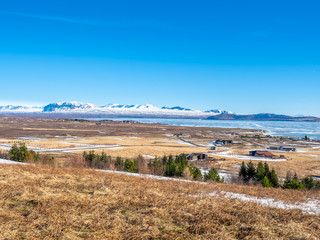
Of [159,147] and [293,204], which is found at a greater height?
[293,204]

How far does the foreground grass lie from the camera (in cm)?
589

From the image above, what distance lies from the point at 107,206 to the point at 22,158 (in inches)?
1260

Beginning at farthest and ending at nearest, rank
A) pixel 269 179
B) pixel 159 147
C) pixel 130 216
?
1. pixel 159 147
2. pixel 269 179
3. pixel 130 216

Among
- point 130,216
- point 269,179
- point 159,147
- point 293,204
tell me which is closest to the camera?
point 130,216

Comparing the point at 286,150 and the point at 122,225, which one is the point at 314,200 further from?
the point at 286,150

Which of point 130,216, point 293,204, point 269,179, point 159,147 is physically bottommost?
point 159,147

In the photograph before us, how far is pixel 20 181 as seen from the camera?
10.1 metres

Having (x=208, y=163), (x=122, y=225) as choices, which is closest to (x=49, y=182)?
(x=122, y=225)

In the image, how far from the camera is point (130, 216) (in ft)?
22.9

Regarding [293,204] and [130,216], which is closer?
[130,216]

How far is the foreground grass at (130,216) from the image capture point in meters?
5.89

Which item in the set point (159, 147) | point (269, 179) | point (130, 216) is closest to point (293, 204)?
point (130, 216)

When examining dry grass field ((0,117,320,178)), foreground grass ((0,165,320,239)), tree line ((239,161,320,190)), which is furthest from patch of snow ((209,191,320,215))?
→ dry grass field ((0,117,320,178))

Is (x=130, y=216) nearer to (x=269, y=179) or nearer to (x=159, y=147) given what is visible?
(x=269, y=179)
